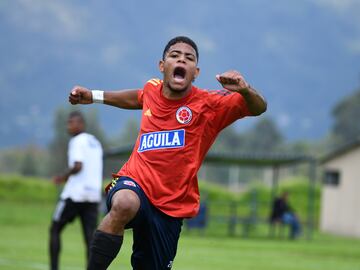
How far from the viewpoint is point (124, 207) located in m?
7.79

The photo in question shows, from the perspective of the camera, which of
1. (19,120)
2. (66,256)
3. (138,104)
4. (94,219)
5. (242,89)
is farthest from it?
(19,120)

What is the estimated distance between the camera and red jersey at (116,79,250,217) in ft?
26.8

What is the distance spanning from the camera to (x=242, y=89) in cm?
791

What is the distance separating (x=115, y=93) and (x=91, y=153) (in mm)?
5272

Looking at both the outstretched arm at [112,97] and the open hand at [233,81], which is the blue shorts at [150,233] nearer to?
the outstretched arm at [112,97]

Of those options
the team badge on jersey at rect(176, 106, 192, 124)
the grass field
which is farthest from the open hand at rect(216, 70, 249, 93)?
the grass field

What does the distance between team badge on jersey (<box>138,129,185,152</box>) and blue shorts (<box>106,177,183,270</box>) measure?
0.35 meters

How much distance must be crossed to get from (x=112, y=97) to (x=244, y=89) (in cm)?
155

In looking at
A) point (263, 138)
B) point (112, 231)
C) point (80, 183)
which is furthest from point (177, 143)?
point (263, 138)

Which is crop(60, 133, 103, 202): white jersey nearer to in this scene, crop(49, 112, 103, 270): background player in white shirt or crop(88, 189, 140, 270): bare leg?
crop(49, 112, 103, 270): background player in white shirt

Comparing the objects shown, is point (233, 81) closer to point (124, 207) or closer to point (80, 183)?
point (124, 207)

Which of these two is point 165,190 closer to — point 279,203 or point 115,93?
point 115,93

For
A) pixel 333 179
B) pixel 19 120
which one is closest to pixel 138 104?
pixel 333 179

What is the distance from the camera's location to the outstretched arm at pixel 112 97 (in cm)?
880
